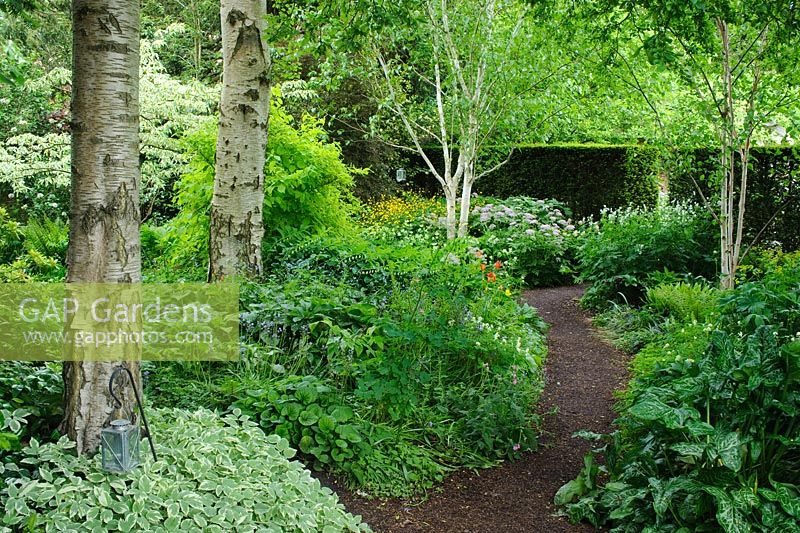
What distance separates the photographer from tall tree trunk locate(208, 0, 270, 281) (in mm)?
6297

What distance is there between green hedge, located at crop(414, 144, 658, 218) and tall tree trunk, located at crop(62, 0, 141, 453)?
11.5 metres

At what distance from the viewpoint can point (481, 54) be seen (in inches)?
382

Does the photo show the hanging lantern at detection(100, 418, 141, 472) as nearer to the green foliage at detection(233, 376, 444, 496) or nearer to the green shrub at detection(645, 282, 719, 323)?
the green foliage at detection(233, 376, 444, 496)

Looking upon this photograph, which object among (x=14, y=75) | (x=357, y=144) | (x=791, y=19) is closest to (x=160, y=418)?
(x=14, y=75)

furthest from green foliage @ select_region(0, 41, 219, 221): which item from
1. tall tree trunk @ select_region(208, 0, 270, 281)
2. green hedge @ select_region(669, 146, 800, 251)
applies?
green hedge @ select_region(669, 146, 800, 251)

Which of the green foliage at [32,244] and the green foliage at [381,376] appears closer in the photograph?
the green foliage at [381,376]

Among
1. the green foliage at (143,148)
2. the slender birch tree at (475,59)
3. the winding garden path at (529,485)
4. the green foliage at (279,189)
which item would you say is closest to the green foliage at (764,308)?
the winding garden path at (529,485)

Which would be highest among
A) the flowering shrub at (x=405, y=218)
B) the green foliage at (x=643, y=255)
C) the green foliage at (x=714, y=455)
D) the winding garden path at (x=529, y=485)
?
the flowering shrub at (x=405, y=218)

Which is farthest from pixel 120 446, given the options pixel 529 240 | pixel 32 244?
pixel 529 240

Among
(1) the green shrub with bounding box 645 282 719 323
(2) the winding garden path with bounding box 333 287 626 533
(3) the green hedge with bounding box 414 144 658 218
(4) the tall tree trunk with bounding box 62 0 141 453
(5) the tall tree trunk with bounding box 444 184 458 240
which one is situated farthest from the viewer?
(3) the green hedge with bounding box 414 144 658 218

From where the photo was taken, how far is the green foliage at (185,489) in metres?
2.75

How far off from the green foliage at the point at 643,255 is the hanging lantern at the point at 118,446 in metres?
6.47

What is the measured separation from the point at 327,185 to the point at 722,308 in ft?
14.5

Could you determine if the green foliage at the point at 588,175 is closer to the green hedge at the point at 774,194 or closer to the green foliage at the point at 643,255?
the green hedge at the point at 774,194
